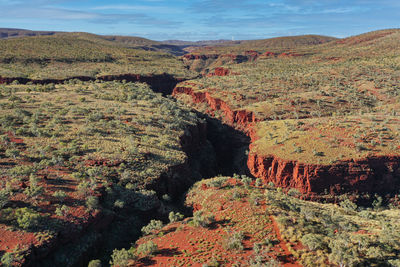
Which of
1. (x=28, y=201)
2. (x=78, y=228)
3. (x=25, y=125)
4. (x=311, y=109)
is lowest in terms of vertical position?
(x=78, y=228)

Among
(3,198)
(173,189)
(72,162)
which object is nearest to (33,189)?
(3,198)

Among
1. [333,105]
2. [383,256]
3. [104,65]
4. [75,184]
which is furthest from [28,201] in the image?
[104,65]

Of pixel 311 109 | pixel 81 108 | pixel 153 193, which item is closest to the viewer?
pixel 153 193

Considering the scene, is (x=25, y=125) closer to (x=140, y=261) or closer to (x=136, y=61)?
(x=140, y=261)

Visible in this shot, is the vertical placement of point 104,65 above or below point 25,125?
above

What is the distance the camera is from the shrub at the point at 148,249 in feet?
54.7

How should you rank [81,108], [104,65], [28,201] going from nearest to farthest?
[28,201] < [81,108] < [104,65]

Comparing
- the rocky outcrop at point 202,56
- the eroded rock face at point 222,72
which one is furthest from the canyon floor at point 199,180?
the rocky outcrop at point 202,56

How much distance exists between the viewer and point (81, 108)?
4106cm

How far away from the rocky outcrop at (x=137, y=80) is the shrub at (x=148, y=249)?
6548cm

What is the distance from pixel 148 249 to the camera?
16625 mm

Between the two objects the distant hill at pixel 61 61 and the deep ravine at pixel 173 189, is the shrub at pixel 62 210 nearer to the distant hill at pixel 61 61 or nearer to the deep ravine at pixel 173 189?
the deep ravine at pixel 173 189

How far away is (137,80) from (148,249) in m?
73.2

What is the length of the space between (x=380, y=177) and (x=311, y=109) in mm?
23673
